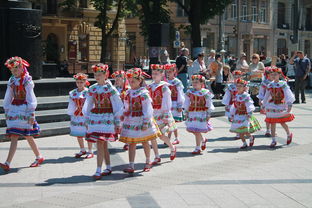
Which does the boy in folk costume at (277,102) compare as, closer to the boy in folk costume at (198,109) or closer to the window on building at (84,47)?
the boy in folk costume at (198,109)

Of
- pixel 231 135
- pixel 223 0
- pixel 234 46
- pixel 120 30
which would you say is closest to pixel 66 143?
pixel 231 135

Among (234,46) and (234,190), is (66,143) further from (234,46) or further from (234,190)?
(234,46)

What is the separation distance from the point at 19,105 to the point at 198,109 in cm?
360

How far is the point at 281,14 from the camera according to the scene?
197 feet

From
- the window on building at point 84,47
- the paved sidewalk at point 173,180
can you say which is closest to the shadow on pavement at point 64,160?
the paved sidewalk at point 173,180

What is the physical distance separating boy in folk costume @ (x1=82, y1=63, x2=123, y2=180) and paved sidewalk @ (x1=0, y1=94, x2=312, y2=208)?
666mm

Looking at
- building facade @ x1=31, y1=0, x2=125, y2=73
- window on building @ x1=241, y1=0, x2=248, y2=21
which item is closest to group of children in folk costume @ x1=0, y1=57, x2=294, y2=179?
building facade @ x1=31, y1=0, x2=125, y2=73

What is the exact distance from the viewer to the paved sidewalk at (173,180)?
23.1 ft

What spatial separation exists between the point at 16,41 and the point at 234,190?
9.85 metres

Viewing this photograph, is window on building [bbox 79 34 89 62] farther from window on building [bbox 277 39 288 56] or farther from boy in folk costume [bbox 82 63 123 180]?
boy in folk costume [bbox 82 63 123 180]

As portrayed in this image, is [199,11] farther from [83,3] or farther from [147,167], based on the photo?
[147,167]

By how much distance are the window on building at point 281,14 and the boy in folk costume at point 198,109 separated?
50931mm

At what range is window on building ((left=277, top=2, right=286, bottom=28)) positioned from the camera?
59.5 metres

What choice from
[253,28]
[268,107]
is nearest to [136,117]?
[268,107]
